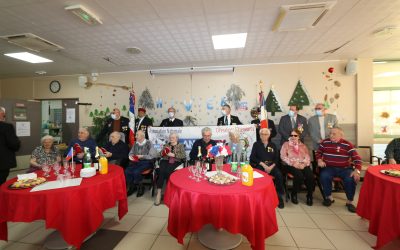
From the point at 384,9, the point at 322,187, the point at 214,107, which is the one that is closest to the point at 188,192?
the point at 322,187

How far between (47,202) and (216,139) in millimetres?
3121

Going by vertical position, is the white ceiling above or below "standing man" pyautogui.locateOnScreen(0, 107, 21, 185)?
above

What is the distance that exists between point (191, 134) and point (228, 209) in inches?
111

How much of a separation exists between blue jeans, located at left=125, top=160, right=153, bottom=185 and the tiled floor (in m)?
0.58

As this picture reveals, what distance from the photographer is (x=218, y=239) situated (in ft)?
7.24

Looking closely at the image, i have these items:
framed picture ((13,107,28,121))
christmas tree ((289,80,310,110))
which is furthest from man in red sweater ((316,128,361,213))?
framed picture ((13,107,28,121))

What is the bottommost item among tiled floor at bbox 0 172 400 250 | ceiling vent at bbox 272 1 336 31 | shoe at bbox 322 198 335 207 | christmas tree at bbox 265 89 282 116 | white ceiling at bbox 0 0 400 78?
tiled floor at bbox 0 172 400 250

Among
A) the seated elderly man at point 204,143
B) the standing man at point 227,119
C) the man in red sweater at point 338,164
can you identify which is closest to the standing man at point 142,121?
the seated elderly man at point 204,143

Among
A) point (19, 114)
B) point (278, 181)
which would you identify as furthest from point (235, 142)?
point (19, 114)

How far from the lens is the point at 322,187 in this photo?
11.5 ft

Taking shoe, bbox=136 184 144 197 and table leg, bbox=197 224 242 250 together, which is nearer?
table leg, bbox=197 224 242 250

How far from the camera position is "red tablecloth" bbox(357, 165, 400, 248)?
6.51ft

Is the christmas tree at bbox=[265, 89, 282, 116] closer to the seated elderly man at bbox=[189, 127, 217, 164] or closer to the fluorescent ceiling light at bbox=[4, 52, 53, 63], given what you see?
the seated elderly man at bbox=[189, 127, 217, 164]

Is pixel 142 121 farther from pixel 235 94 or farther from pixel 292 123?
pixel 292 123
